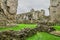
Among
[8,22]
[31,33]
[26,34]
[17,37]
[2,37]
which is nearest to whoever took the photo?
[2,37]

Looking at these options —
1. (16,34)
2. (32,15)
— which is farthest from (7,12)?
(32,15)

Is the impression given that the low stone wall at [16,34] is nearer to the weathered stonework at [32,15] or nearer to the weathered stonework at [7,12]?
the weathered stonework at [7,12]

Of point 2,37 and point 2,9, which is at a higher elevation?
point 2,9

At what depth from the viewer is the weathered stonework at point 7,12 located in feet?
92.1

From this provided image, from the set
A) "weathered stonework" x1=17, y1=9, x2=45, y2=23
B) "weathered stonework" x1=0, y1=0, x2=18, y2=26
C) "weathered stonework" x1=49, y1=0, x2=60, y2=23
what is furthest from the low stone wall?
"weathered stonework" x1=17, y1=9, x2=45, y2=23

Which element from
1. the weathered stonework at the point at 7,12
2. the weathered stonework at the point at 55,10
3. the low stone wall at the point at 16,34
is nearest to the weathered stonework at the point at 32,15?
the weathered stonework at the point at 55,10

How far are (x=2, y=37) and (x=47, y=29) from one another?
10445mm

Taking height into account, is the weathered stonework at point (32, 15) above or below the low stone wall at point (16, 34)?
below

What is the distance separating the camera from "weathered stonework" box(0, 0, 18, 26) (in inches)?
1105

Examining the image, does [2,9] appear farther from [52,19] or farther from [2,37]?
[52,19]

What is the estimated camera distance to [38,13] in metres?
73.8

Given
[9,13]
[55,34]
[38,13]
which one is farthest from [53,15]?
[55,34]

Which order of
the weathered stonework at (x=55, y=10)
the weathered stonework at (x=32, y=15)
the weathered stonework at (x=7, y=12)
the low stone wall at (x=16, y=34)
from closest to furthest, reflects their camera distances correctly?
the low stone wall at (x=16, y=34) → the weathered stonework at (x=7, y=12) → the weathered stonework at (x=55, y=10) → the weathered stonework at (x=32, y=15)

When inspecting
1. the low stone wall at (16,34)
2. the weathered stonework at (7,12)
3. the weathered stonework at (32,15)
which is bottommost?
the weathered stonework at (32,15)
